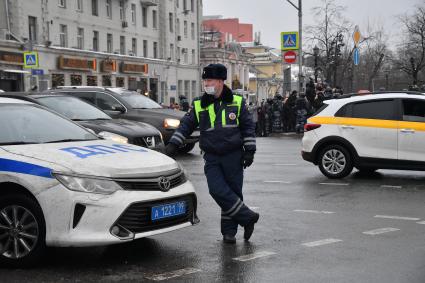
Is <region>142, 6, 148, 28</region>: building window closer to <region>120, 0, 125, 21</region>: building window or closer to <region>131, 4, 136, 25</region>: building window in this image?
<region>131, 4, 136, 25</region>: building window

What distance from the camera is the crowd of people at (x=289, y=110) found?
25234 millimetres

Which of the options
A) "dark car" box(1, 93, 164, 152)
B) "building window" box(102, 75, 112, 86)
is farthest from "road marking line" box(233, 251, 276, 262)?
"building window" box(102, 75, 112, 86)

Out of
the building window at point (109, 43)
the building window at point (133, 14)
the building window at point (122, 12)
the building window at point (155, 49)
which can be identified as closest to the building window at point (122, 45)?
the building window at point (122, 12)

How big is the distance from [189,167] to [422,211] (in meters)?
6.38

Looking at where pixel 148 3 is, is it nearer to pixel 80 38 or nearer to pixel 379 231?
pixel 80 38

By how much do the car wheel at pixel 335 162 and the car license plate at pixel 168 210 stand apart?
6.46m

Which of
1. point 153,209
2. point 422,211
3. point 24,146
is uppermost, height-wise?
point 24,146

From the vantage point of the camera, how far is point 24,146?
6.32 m

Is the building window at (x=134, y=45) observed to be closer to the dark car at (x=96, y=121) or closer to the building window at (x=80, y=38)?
the building window at (x=80, y=38)

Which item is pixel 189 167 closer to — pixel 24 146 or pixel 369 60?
pixel 24 146

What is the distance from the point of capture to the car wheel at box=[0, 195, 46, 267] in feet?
19.0

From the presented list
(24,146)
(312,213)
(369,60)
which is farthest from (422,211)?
(369,60)

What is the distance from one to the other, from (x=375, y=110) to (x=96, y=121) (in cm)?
540

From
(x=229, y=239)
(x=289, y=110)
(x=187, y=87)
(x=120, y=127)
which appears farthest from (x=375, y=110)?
(x=187, y=87)
